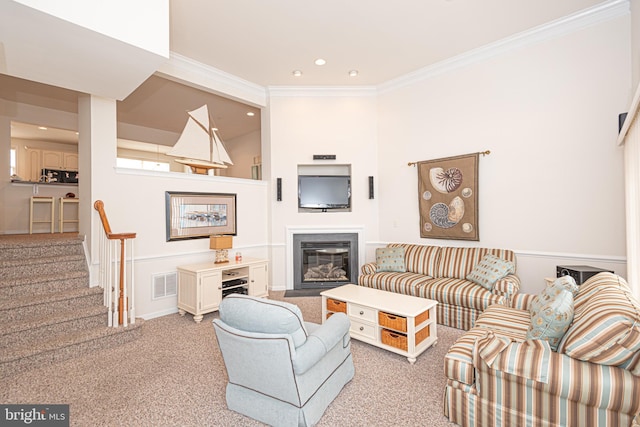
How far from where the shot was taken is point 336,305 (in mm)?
3242


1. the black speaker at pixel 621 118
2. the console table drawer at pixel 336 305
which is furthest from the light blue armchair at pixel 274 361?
the black speaker at pixel 621 118

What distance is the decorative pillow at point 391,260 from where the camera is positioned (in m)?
4.23

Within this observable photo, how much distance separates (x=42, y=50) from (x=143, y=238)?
221cm

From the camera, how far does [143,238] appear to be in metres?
3.84

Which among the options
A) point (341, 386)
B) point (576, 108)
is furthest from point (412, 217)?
point (341, 386)

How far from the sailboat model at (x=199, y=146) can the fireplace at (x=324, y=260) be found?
1874 mm

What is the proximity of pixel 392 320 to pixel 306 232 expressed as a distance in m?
2.64

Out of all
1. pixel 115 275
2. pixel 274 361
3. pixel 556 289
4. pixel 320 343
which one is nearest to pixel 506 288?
pixel 556 289

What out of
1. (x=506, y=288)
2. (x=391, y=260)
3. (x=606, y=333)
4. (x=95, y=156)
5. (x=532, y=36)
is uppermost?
(x=532, y=36)

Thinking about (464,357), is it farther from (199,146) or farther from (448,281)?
(199,146)

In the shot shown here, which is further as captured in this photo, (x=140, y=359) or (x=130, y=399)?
(x=140, y=359)

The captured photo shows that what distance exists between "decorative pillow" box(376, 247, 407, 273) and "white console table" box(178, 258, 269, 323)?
1.81 metres

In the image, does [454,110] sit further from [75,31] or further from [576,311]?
[75,31]

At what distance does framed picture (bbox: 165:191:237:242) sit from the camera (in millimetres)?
4121
